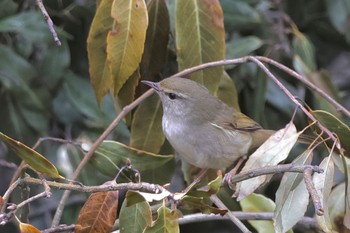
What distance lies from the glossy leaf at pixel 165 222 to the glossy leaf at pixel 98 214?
0.86ft

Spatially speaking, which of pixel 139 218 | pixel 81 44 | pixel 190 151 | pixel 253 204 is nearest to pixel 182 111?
pixel 190 151

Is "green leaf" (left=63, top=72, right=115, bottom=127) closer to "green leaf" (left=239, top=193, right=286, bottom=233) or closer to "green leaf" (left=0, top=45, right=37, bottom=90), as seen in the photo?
"green leaf" (left=0, top=45, right=37, bottom=90)

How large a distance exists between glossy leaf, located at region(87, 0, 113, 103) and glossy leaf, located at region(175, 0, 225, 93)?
25 centimetres

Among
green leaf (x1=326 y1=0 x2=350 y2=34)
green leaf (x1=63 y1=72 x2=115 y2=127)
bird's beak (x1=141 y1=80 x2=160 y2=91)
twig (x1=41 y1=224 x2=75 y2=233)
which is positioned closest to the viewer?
twig (x1=41 y1=224 x2=75 y2=233)

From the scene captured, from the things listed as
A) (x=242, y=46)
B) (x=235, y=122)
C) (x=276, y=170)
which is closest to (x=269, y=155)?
(x=276, y=170)

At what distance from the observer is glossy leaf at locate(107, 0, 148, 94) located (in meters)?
2.46

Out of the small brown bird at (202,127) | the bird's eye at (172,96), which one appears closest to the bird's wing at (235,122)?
the small brown bird at (202,127)

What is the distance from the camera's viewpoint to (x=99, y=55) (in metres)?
2.67

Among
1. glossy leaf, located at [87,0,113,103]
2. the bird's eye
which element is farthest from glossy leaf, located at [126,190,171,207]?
the bird's eye

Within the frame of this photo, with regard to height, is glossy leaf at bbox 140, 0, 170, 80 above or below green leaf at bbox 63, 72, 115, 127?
above

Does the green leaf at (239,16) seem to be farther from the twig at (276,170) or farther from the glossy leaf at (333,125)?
the twig at (276,170)

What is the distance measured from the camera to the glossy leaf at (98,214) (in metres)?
2.18

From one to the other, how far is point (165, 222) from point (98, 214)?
0.30 metres

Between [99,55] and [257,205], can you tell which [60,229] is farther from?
[257,205]
